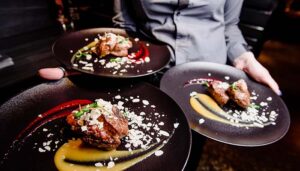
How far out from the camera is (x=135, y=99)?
156cm

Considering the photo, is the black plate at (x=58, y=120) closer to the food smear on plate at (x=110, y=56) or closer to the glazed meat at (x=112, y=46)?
the food smear on plate at (x=110, y=56)

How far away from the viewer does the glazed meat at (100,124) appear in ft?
4.20

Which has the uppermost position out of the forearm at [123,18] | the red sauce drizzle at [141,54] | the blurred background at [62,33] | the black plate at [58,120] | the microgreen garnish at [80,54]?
the forearm at [123,18]

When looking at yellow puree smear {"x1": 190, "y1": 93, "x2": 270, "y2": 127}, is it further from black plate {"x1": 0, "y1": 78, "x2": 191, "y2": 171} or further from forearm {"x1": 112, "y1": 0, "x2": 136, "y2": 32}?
forearm {"x1": 112, "y1": 0, "x2": 136, "y2": 32}

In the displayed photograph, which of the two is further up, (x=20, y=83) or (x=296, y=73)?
(x=20, y=83)

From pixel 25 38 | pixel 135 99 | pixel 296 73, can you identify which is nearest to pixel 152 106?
pixel 135 99

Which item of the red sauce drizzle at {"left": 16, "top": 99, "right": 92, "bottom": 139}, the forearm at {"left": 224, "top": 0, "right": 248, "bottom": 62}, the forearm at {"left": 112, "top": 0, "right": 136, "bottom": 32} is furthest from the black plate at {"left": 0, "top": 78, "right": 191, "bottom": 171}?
the forearm at {"left": 224, "top": 0, "right": 248, "bottom": 62}

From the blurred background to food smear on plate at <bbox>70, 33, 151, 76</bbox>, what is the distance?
726 mm

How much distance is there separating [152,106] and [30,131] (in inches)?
25.3

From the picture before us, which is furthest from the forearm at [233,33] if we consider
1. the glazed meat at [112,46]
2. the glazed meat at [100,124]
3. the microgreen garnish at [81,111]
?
the microgreen garnish at [81,111]

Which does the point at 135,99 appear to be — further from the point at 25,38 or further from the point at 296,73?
the point at 296,73

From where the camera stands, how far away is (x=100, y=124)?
1366 millimetres

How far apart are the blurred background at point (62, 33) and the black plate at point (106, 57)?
0.59 m

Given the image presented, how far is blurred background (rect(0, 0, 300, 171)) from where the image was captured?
7.73ft
